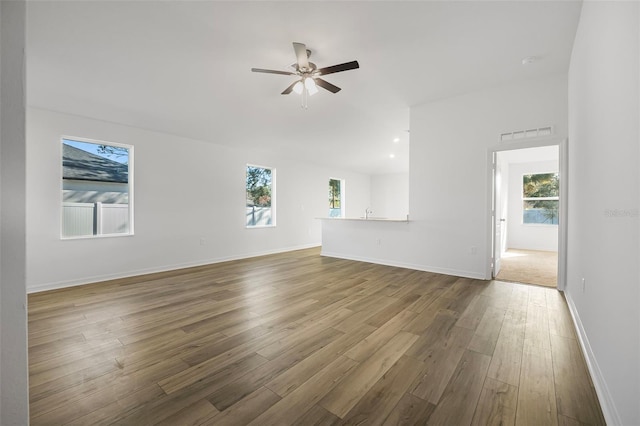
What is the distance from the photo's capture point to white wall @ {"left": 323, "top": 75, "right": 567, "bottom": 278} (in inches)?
Result: 142

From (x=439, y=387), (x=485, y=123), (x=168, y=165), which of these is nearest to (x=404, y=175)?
(x=485, y=123)

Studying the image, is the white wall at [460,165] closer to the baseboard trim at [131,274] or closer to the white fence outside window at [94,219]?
the baseboard trim at [131,274]

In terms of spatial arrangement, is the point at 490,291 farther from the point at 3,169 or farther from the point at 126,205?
the point at 126,205

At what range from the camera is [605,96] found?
1.58 m

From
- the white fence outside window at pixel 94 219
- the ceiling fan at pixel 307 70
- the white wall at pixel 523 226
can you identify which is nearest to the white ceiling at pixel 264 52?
the ceiling fan at pixel 307 70

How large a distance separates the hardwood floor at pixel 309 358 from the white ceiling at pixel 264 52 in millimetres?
2598

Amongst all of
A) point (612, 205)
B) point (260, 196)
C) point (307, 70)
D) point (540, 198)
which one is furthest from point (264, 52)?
point (540, 198)

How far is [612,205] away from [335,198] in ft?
26.1

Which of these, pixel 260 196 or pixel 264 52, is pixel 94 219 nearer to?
pixel 260 196

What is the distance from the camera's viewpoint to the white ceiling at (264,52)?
2248mm

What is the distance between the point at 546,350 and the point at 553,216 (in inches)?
268

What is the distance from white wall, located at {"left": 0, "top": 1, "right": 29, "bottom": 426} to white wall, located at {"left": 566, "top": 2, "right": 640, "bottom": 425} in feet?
6.40

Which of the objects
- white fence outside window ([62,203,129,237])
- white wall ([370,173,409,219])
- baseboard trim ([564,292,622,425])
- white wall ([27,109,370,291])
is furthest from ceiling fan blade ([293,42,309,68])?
white wall ([370,173,409,219])

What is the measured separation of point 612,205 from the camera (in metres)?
1.45
